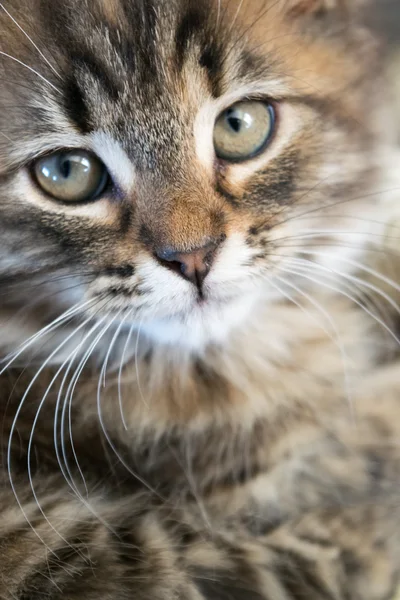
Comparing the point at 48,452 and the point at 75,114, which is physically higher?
the point at 75,114

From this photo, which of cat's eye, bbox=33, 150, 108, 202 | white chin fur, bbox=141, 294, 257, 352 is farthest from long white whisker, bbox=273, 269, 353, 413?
cat's eye, bbox=33, 150, 108, 202

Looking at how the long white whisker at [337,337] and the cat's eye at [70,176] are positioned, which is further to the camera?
the long white whisker at [337,337]

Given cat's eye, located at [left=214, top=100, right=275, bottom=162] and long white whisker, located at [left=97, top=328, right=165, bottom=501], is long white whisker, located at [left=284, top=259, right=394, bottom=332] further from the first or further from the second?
long white whisker, located at [left=97, top=328, right=165, bottom=501]

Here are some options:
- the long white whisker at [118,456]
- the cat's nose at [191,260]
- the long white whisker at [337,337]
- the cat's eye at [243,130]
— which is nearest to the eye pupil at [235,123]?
the cat's eye at [243,130]

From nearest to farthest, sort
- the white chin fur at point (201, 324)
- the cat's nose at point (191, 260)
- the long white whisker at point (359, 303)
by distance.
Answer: the cat's nose at point (191, 260) → the white chin fur at point (201, 324) → the long white whisker at point (359, 303)

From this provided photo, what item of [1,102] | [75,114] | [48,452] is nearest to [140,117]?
[75,114]

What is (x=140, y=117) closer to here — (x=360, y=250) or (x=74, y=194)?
(x=74, y=194)

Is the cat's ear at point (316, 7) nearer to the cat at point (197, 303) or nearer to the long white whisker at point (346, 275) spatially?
the cat at point (197, 303)

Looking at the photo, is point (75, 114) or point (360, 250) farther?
point (360, 250)
